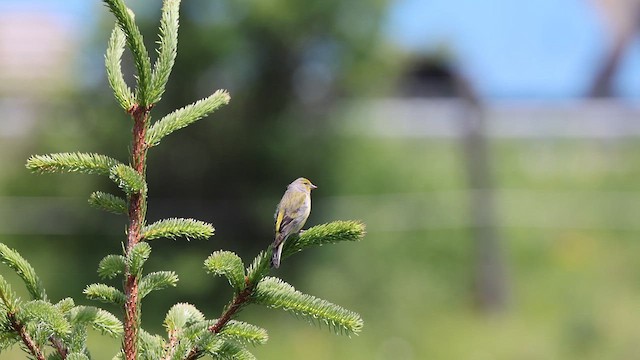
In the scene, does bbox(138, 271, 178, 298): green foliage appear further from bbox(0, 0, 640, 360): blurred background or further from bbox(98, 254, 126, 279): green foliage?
bbox(0, 0, 640, 360): blurred background

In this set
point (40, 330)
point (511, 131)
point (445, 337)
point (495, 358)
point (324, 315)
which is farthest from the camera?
point (511, 131)

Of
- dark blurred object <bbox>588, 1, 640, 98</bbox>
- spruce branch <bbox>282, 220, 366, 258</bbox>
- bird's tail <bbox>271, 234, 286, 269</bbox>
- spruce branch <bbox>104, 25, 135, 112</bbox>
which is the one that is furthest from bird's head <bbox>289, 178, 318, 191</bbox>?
dark blurred object <bbox>588, 1, 640, 98</bbox>

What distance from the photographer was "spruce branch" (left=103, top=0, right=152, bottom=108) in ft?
6.79

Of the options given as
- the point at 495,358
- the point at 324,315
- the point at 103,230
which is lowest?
the point at 324,315

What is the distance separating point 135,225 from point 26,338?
0.33 meters

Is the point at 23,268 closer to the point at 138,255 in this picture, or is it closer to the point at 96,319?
the point at 96,319

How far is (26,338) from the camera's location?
203 cm

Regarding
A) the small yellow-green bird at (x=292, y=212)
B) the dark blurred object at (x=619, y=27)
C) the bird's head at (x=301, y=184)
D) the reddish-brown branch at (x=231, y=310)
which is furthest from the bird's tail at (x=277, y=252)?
the dark blurred object at (x=619, y=27)

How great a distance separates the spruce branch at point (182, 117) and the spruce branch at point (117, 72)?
9 centimetres

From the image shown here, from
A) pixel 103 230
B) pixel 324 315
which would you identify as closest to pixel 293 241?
pixel 324 315

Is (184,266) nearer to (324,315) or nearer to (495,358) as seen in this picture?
(495,358)

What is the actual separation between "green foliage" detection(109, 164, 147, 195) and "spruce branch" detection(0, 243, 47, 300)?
1.02 ft

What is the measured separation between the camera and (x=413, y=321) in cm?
1219

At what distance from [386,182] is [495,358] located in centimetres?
460
